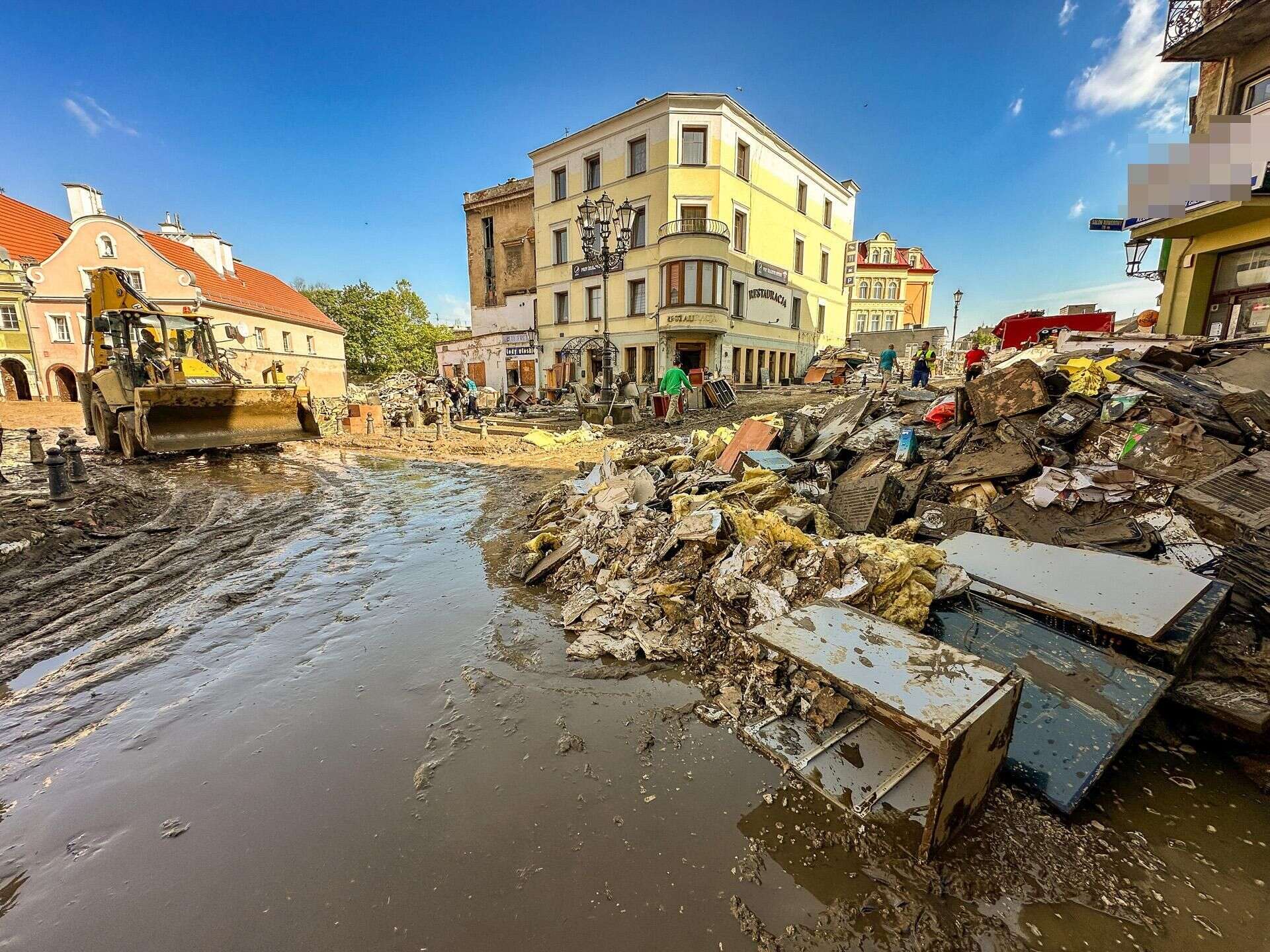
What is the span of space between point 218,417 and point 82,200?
26516 millimetres

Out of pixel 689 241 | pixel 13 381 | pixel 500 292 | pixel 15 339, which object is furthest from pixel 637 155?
pixel 13 381

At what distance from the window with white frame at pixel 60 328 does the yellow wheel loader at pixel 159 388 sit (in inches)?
739

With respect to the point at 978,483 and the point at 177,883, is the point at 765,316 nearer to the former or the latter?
the point at 978,483

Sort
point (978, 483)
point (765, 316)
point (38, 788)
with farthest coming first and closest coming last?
point (765, 316) < point (978, 483) < point (38, 788)

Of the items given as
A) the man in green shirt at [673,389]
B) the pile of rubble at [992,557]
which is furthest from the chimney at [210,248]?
the pile of rubble at [992,557]

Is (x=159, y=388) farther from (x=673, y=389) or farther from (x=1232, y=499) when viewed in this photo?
(x=1232, y=499)

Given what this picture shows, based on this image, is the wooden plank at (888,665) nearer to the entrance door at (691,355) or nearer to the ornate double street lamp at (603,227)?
the ornate double street lamp at (603,227)

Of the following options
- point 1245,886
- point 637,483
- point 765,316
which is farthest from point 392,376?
point 1245,886

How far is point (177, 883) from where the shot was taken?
1.79 meters

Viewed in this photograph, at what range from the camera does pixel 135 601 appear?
3965 mm

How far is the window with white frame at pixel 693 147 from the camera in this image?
64.9ft

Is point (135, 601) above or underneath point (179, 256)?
underneath

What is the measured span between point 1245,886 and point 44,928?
Result: 164 inches

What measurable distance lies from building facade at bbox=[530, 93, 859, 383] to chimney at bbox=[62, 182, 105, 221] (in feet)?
72.2
